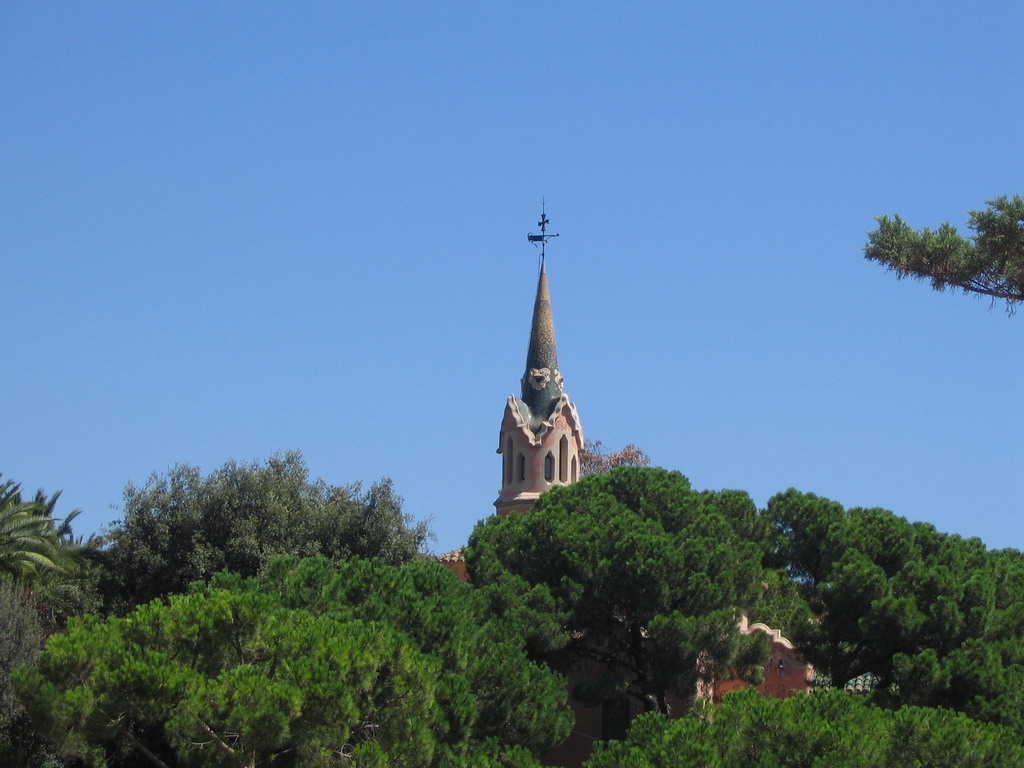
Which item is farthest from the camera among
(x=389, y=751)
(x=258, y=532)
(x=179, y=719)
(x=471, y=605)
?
(x=258, y=532)

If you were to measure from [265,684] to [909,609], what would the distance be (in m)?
12.2

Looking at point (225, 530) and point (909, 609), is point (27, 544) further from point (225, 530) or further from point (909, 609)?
point (909, 609)

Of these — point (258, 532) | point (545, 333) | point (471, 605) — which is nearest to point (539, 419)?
point (545, 333)

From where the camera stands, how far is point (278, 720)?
1711 centimetres

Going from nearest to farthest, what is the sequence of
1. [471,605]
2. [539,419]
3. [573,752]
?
[471,605] → [573,752] → [539,419]

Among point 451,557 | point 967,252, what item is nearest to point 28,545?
point 451,557

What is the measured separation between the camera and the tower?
129 feet

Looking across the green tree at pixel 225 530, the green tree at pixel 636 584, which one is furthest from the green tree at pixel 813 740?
the green tree at pixel 225 530

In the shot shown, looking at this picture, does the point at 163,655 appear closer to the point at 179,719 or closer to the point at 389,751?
the point at 179,719

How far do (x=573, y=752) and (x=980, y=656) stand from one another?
8920mm

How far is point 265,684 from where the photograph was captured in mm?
17328

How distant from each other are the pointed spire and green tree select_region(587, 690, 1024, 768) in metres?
20.8

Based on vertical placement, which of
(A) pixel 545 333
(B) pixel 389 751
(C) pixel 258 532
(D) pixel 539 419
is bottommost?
(B) pixel 389 751

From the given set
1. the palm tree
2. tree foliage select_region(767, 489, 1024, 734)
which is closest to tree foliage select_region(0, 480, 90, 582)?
the palm tree
